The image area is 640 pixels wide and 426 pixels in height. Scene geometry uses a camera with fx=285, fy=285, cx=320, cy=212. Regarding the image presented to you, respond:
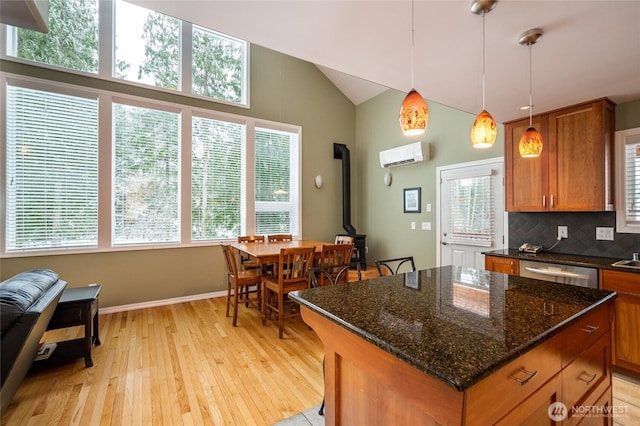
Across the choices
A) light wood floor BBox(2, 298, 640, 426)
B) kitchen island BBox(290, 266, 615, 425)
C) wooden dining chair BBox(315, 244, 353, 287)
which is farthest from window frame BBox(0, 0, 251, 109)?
light wood floor BBox(2, 298, 640, 426)

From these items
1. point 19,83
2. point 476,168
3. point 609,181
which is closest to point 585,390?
point 609,181

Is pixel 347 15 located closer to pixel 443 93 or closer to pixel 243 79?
pixel 443 93

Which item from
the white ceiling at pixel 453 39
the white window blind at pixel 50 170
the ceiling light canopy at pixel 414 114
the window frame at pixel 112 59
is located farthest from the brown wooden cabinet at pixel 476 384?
the white window blind at pixel 50 170

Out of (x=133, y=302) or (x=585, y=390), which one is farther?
(x=133, y=302)

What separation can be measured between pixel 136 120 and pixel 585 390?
5071mm

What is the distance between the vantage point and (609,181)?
8.39 feet

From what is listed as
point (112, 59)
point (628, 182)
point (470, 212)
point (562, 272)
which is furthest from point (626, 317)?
point (112, 59)

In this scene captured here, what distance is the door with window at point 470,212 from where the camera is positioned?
3.68m

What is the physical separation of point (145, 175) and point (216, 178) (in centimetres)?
97

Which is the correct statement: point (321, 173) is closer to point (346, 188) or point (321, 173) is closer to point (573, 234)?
point (346, 188)

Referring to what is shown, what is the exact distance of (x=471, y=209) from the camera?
13.1 ft

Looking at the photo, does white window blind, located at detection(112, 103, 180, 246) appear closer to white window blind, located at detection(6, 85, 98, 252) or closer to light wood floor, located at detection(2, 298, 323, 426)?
white window blind, located at detection(6, 85, 98, 252)

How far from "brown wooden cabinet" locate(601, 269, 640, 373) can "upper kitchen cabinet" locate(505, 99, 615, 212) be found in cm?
66

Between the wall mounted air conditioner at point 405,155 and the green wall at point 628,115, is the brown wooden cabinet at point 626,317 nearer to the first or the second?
the green wall at point 628,115
